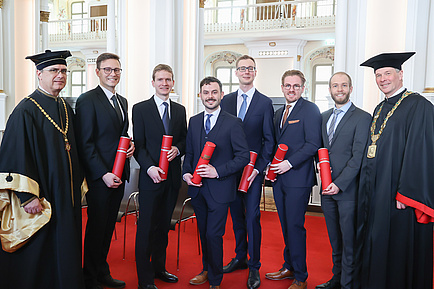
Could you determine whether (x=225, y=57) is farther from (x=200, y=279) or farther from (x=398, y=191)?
(x=398, y=191)

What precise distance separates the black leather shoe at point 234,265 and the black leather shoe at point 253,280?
323mm

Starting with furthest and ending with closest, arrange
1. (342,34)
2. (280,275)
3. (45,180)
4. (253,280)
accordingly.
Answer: (342,34), (280,275), (253,280), (45,180)

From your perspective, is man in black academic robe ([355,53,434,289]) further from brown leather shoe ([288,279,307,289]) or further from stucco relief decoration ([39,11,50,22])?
stucco relief decoration ([39,11,50,22])

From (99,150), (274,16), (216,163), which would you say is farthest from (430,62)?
(274,16)

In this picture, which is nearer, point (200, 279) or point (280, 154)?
point (280, 154)

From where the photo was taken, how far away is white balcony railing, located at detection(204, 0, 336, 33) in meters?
14.4

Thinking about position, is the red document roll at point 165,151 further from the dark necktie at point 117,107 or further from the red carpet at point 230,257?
the red carpet at point 230,257

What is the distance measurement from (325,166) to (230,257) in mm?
1678

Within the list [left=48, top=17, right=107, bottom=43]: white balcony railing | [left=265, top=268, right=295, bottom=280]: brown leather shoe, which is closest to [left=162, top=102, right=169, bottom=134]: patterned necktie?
[left=265, top=268, right=295, bottom=280]: brown leather shoe

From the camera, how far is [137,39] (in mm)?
6789

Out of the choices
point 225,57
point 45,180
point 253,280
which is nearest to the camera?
point 45,180

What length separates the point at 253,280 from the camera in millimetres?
3273

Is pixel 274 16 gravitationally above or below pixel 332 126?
above

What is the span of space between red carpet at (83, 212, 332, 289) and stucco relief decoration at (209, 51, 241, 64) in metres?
12.8
